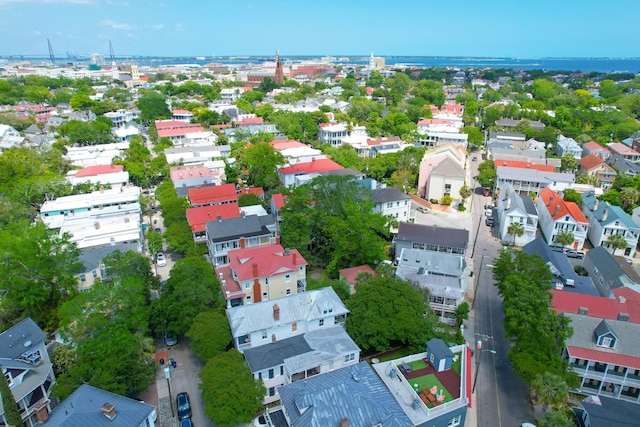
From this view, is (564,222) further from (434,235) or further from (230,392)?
(230,392)

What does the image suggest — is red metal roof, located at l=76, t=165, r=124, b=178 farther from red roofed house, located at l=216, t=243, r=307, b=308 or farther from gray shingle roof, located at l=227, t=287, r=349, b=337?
gray shingle roof, located at l=227, t=287, r=349, b=337

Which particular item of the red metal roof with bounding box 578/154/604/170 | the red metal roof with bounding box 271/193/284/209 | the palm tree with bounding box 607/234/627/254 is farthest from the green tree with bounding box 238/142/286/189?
the red metal roof with bounding box 578/154/604/170

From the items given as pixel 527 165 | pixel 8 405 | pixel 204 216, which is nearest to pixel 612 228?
pixel 527 165

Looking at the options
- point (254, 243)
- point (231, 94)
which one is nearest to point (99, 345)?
point (254, 243)

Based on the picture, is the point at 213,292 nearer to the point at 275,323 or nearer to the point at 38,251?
the point at 275,323

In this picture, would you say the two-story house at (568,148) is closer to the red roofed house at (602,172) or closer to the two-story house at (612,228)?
the red roofed house at (602,172)

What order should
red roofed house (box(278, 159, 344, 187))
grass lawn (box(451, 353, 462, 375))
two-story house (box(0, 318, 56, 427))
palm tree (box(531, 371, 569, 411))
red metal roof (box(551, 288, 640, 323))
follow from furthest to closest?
red roofed house (box(278, 159, 344, 187))
red metal roof (box(551, 288, 640, 323))
grass lawn (box(451, 353, 462, 375))
two-story house (box(0, 318, 56, 427))
palm tree (box(531, 371, 569, 411))
